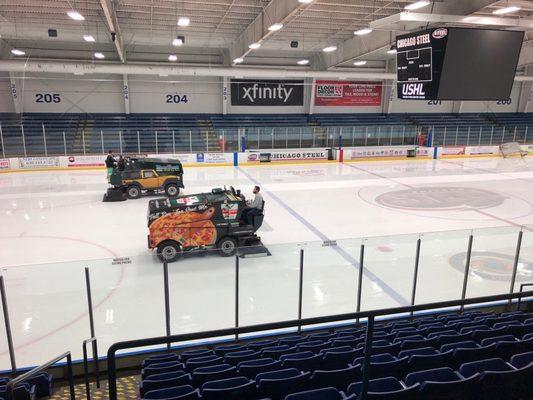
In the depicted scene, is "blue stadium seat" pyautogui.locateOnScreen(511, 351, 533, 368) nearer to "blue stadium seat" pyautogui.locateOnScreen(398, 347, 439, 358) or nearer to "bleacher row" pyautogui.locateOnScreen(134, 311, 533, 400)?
"bleacher row" pyautogui.locateOnScreen(134, 311, 533, 400)

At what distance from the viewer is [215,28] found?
65.4ft

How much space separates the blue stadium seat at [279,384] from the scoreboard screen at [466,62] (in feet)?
21.4

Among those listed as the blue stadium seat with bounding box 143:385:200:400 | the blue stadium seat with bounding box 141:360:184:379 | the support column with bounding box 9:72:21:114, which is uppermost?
the support column with bounding box 9:72:21:114

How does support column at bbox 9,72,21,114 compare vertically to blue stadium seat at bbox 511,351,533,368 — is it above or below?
above

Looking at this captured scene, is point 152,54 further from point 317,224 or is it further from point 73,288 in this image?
point 73,288

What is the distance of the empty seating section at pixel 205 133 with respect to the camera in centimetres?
2088

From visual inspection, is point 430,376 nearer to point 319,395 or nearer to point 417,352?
point 417,352

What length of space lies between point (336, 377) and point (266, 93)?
26.5 meters

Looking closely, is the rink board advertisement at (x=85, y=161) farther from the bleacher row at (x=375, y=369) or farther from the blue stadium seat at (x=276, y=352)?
the blue stadium seat at (x=276, y=352)

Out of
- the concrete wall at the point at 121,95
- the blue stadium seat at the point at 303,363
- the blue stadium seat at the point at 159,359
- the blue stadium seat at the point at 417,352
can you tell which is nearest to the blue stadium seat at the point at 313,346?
the blue stadium seat at the point at 303,363

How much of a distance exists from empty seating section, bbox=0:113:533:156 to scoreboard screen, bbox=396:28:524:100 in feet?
51.3

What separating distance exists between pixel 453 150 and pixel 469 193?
463 inches

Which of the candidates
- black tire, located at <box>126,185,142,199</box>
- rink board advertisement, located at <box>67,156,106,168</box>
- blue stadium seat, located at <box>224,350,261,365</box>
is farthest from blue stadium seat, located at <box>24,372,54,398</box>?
rink board advertisement, located at <box>67,156,106,168</box>

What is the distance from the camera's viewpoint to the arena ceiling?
15.0 meters
